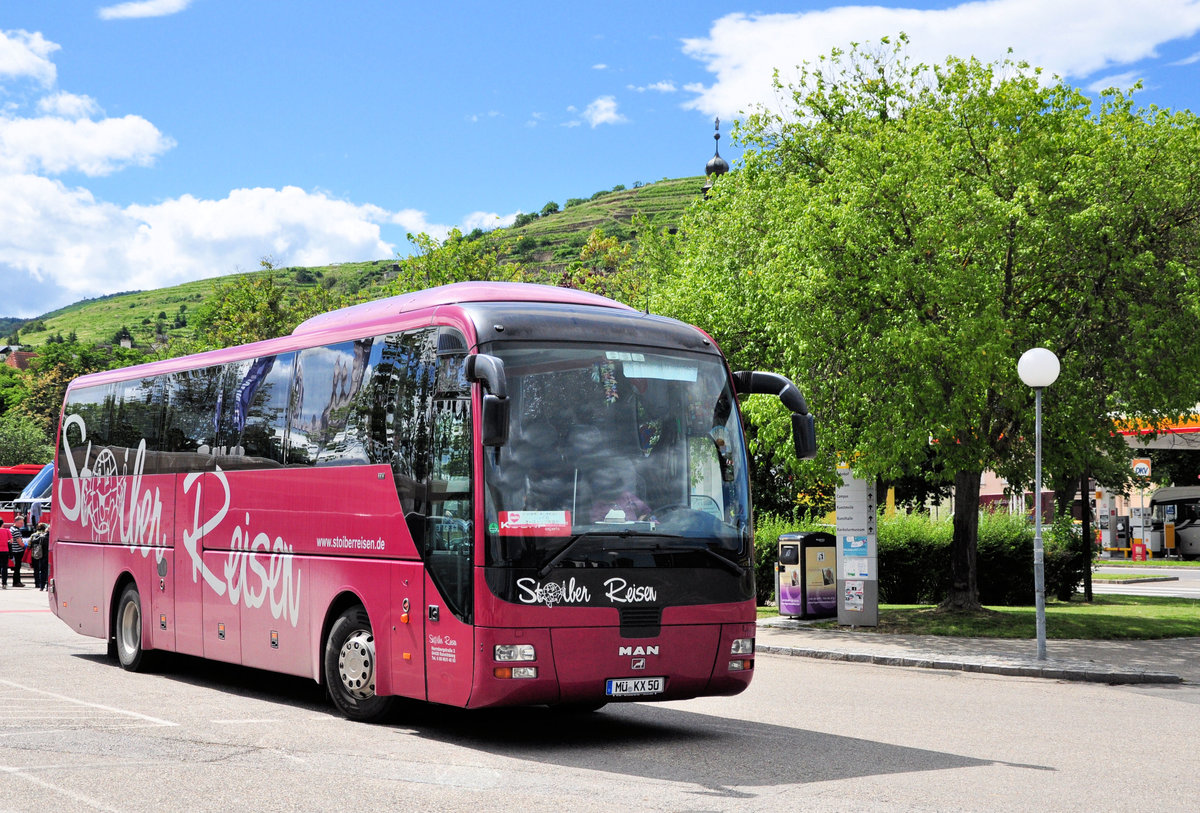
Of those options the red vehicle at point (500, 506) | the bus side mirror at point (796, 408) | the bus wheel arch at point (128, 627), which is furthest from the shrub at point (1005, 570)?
the bus wheel arch at point (128, 627)

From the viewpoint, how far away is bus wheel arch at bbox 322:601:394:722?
412 inches

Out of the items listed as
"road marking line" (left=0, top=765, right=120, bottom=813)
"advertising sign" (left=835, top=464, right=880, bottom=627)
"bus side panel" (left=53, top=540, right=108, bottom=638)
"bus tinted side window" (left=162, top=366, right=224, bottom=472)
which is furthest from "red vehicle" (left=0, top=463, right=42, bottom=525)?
"road marking line" (left=0, top=765, right=120, bottom=813)

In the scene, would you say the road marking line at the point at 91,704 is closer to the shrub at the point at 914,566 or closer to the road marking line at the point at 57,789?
the road marking line at the point at 57,789

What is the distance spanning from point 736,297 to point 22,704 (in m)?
16.3

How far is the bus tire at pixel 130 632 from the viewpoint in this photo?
48.8ft

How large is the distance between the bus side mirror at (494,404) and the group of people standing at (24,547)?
27.4 meters

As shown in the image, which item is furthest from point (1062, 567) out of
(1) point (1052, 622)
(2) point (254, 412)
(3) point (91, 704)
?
(3) point (91, 704)

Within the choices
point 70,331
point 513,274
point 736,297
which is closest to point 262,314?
point 513,274

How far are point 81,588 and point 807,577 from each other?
1225 cm

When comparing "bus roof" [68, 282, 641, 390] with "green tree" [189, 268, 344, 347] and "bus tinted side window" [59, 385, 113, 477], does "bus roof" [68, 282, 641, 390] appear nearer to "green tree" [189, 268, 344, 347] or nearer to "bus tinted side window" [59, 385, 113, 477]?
"bus tinted side window" [59, 385, 113, 477]

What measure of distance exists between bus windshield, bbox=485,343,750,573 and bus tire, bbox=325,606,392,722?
197 centimetres

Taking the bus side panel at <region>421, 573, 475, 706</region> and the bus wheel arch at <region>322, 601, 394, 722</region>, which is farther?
the bus wheel arch at <region>322, 601, 394, 722</region>

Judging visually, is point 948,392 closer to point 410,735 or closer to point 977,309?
point 977,309

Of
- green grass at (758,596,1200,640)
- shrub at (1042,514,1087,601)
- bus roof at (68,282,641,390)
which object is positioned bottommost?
green grass at (758,596,1200,640)
